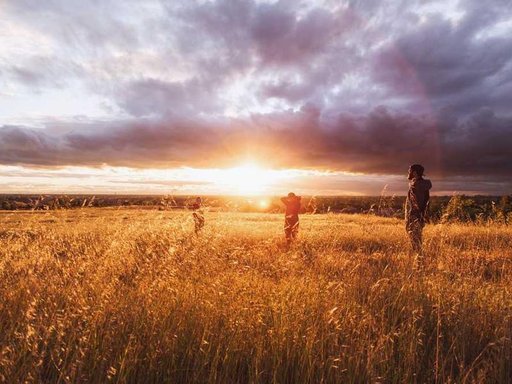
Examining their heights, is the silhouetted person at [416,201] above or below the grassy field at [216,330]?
above

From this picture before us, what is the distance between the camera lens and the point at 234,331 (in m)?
4.10

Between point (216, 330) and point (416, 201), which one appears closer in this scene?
point (216, 330)

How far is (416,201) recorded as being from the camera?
10.9 metres

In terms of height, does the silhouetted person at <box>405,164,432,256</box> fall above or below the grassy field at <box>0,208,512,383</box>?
above

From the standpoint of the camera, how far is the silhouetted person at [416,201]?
10.7 meters

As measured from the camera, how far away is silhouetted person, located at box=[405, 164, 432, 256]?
421 inches

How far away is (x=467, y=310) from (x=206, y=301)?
3384 mm

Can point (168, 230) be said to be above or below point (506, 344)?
above

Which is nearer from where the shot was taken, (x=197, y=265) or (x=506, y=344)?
(x=506, y=344)

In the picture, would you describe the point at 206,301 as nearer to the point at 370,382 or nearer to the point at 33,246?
the point at 370,382

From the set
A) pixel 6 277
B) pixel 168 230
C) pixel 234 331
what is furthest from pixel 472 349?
pixel 6 277

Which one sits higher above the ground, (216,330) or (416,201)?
(416,201)

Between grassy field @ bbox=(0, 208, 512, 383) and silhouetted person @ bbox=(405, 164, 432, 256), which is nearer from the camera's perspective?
grassy field @ bbox=(0, 208, 512, 383)

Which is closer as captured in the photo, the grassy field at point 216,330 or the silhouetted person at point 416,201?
the grassy field at point 216,330
